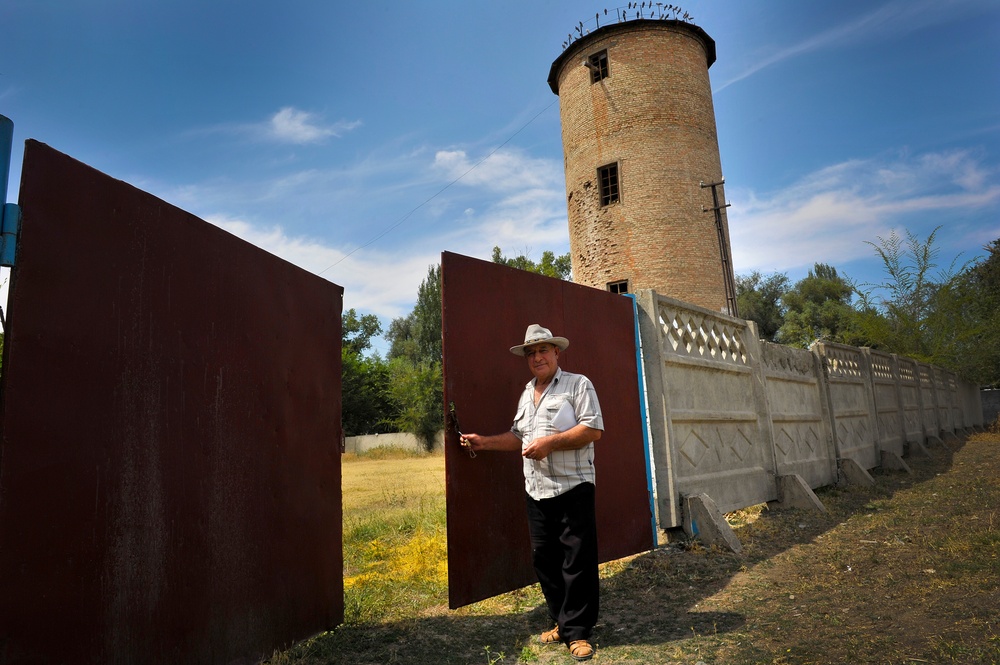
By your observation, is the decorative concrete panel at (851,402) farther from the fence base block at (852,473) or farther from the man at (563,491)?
the man at (563,491)

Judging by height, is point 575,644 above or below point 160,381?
below

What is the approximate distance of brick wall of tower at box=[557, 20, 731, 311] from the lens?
21.0 meters

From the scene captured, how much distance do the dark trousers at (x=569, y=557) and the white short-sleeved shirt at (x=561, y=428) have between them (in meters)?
0.08

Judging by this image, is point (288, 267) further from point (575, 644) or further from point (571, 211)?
point (571, 211)

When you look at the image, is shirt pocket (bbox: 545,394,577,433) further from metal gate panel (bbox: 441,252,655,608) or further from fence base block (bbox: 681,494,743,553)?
fence base block (bbox: 681,494,743,553)

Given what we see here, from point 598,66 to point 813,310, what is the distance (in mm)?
28022

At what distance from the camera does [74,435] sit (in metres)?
2.56

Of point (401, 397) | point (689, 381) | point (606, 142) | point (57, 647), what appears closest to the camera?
point (57, 647)

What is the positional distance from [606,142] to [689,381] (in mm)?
16900

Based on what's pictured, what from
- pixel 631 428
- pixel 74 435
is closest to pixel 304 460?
pixel 74 435

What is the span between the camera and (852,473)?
997cm

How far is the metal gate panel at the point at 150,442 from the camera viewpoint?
2.42 m

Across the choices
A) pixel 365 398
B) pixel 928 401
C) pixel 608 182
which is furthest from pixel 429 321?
pixel 928 401

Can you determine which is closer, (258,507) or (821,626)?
(258,507)
